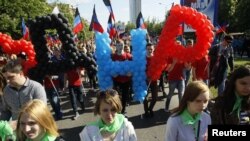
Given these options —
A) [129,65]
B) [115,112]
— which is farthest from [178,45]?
[115,112]

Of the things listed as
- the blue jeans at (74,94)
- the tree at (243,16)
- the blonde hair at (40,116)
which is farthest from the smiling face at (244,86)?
the tree at (243,16)

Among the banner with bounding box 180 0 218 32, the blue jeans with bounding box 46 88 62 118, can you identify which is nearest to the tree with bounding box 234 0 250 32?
the banner with bounding box 180 0 218 32

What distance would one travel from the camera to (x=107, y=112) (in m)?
3.87

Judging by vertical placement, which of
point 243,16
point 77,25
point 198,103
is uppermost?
point 243,16

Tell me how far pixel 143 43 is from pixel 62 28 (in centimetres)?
213

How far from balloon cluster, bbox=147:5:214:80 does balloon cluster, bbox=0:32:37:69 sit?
288 centimetres

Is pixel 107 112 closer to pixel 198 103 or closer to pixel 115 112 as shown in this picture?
pixel 115 112

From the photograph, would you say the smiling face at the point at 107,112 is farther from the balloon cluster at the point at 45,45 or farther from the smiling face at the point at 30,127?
the balloon cluster at the point at 45,45

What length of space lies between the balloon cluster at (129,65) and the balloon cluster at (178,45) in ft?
1.01

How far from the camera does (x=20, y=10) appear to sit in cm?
3681

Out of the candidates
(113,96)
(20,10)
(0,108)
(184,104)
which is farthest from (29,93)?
(20,10)

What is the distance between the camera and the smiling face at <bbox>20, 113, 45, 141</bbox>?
3230 mm

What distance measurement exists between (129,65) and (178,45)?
1246mm

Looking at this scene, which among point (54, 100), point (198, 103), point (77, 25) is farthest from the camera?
point (77, 25)
